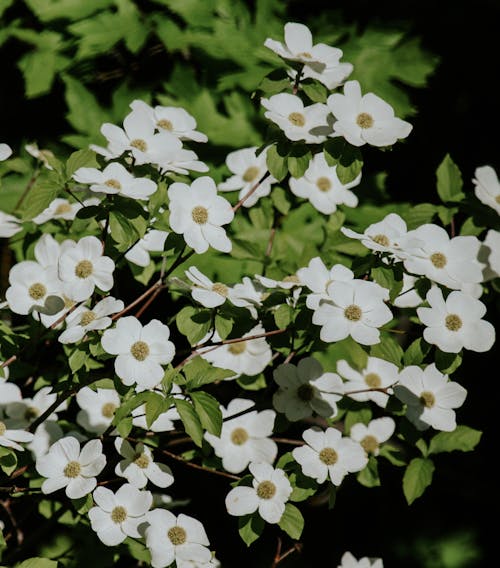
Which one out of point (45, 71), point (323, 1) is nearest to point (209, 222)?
point (45, 71)

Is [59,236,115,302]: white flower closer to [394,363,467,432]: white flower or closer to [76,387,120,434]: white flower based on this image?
[76,387,120,434]: white flower

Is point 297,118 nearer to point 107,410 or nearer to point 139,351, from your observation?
point 139,351

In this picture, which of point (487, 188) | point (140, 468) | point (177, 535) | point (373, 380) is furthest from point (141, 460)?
point (487, 188)

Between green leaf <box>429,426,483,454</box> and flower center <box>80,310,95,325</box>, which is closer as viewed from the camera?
flower center <box>80,310,95,325</box>

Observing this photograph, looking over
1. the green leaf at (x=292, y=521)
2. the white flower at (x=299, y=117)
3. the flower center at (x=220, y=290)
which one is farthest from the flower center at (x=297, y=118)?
the green leaf at (x=292, y=521)

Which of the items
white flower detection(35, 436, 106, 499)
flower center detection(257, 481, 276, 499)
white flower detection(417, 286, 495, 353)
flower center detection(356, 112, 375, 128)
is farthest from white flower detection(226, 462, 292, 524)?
flower center detection(356, 112, 375, 128)

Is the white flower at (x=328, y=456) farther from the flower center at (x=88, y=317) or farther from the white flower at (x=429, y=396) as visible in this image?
the flower center at (x=88, y=317)
